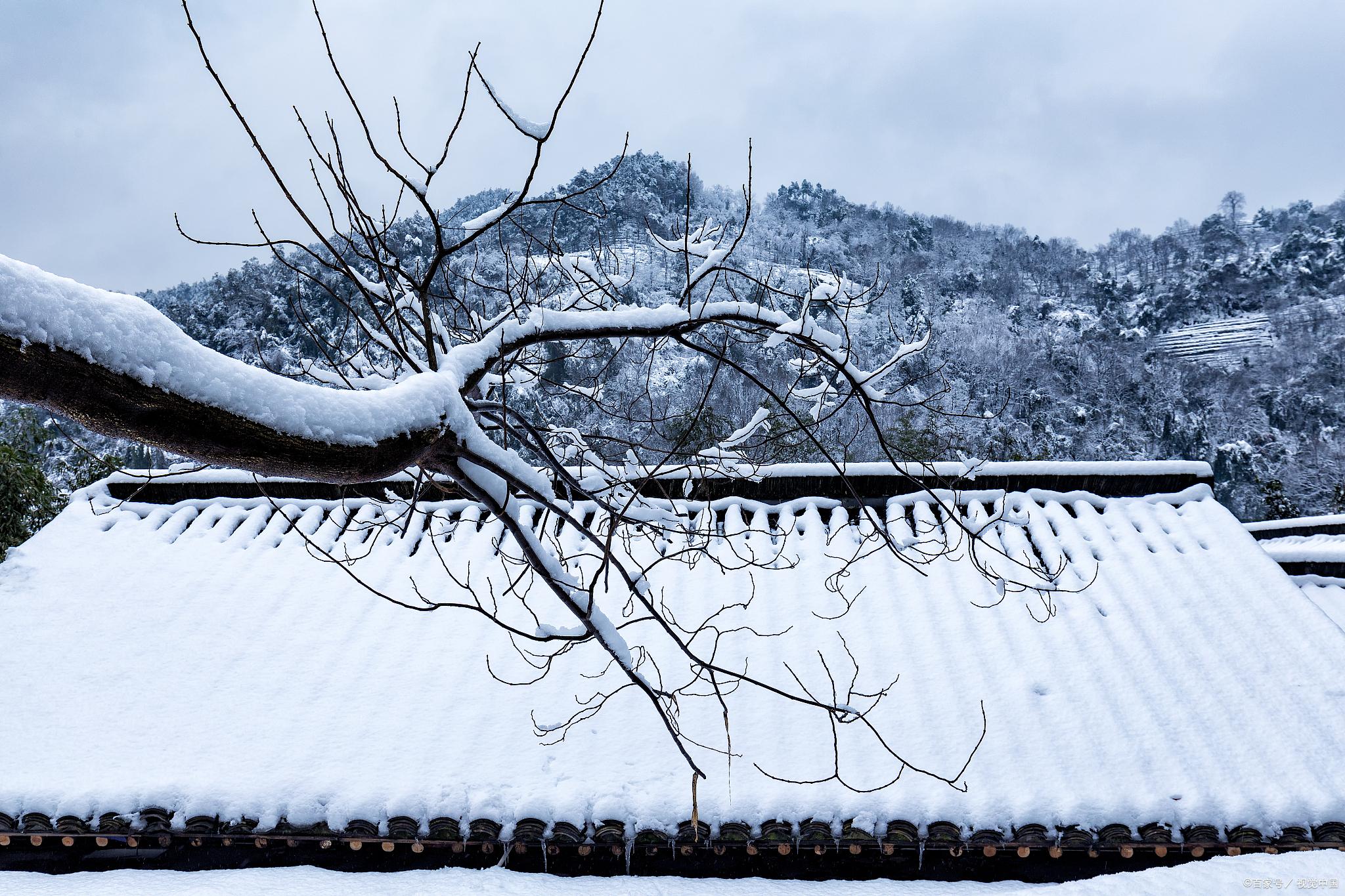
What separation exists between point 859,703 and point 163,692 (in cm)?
262

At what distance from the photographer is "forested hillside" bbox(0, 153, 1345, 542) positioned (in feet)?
60.7

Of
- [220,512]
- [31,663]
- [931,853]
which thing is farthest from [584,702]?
[220,512]

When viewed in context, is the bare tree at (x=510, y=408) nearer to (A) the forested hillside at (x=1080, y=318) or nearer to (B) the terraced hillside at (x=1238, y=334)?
(A) the forested hillside at (x=1080, y=318)

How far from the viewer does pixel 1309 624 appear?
2.94m

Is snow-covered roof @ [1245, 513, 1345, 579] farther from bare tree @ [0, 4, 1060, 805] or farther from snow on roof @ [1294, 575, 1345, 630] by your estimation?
bare tree @ [0, 4, 1060, 805]

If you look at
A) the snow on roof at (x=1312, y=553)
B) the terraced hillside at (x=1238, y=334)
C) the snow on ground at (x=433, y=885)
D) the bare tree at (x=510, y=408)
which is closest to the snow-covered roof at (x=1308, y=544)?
the snow on roof at (x=1312, y=553)

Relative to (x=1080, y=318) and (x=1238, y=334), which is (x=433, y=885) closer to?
(x=1080, y=318)

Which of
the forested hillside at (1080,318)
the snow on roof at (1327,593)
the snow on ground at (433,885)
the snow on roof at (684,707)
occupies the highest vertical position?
the forested hillside at (1080,318)

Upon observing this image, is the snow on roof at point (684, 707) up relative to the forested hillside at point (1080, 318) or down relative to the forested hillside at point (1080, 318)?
down

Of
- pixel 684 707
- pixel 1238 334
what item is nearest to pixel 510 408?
pixel 684 707

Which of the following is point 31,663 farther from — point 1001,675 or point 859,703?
point 1001,675

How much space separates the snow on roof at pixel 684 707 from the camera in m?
2.28

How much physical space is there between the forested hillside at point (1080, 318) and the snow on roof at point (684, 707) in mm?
8993

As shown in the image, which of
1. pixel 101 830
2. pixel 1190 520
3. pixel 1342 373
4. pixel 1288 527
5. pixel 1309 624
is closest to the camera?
pixel 101 830
